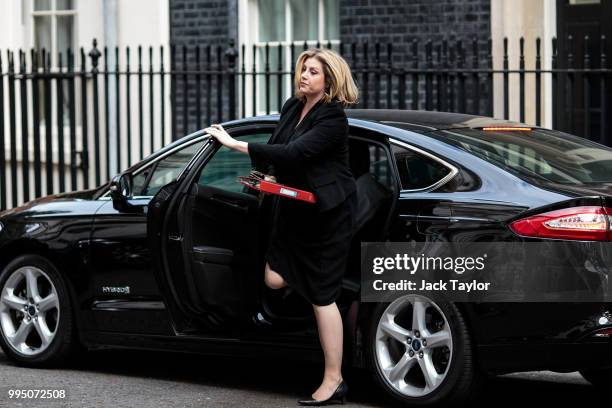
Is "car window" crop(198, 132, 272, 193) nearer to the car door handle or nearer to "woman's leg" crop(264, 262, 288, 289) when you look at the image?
the car door handle

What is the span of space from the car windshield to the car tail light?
305 millimetres

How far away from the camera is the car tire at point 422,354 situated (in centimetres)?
625

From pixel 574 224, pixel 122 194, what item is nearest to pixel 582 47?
pixel 122 194

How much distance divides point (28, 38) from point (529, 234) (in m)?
10.7

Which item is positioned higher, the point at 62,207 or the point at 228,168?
the point at 228,168

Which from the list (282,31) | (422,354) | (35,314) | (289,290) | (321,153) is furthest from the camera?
(282,31)

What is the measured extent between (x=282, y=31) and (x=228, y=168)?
284 inches

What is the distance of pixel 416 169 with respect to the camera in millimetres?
6617

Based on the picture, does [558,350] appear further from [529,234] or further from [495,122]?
[495,122]

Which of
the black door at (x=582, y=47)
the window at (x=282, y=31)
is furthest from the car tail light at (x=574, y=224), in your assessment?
the window at (x=282, y=31)

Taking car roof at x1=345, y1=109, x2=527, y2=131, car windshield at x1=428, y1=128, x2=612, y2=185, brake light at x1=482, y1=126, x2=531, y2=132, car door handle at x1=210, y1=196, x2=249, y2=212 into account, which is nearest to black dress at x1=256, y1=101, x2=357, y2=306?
car door handle at x1=210, y1=196, x2=249, y2=212

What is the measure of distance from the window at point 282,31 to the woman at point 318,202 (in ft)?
24.1

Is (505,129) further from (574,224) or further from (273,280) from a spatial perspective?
(273,280)

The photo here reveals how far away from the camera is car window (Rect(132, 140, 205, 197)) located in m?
7.58
